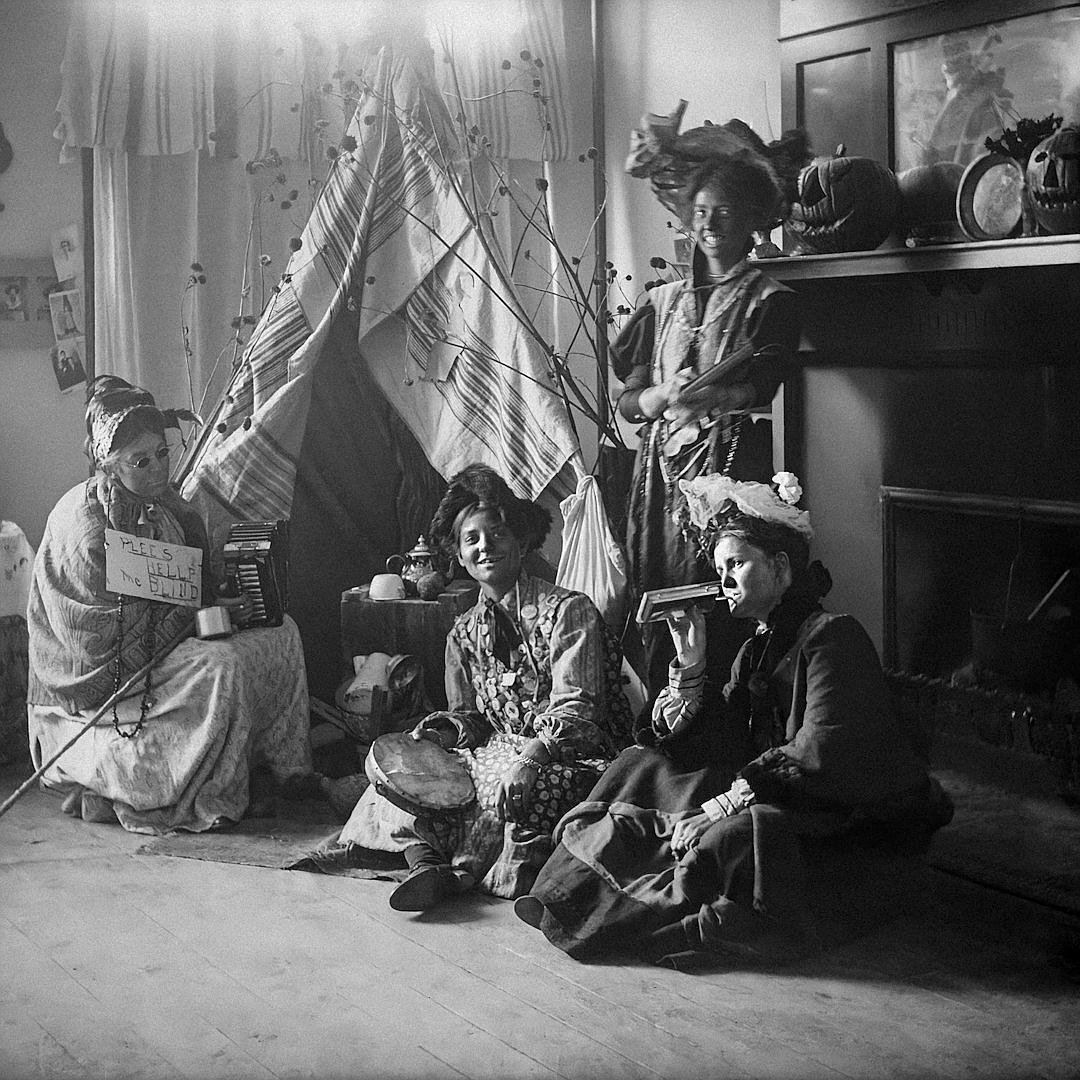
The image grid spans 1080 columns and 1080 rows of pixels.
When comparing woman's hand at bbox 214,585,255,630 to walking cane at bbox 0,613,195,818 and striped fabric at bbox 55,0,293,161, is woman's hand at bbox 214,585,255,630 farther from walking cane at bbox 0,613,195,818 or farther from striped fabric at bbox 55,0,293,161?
striped fabric at bbox 55,0,293,161

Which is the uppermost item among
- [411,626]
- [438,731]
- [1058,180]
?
[1058,180]

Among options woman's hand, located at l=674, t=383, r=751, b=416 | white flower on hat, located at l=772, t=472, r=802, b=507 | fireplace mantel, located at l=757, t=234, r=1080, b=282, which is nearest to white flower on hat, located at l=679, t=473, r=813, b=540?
white flower on hat, located at l=772, t=472, r=802, b=507

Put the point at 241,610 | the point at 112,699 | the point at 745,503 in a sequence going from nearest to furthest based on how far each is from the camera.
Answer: the point at 745,503 → the point at 112,699 → the point at 241,610

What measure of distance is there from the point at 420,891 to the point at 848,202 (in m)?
1.45

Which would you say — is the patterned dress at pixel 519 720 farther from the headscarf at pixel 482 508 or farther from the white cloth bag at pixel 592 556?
the white cloth bag at pixel 592 556

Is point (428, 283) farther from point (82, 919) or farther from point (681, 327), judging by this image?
point (82, 919)

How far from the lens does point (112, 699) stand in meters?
3.19

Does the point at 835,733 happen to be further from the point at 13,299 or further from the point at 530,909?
the point at 13,299

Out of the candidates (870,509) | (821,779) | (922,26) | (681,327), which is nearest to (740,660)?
(821,779)

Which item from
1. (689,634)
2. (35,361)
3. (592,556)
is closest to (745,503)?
(689,634)

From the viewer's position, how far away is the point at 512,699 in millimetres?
2848

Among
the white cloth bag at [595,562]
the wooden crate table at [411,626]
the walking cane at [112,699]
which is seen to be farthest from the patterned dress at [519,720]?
the walking cane at [112,699]

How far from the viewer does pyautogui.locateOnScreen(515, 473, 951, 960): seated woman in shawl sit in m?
2.34

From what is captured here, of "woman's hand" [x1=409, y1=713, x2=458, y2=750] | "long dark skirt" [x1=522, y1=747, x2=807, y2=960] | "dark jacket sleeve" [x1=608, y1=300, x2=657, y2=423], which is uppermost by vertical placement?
"dark jacket sleeve" [x1=608, y1=300, x2=657, y2=423]
